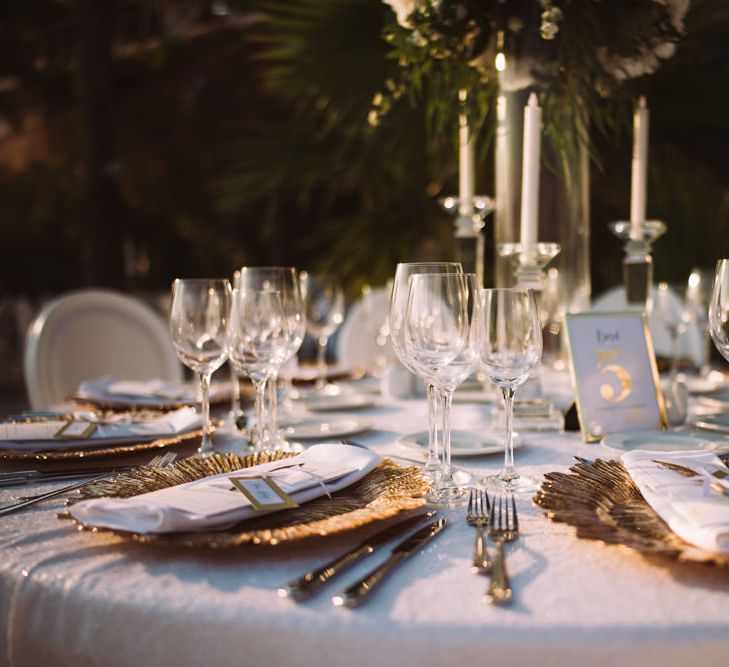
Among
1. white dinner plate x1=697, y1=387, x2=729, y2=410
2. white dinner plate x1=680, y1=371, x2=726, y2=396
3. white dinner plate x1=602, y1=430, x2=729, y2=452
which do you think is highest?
white dinner plate x1=680, y1=371, x2=726, y2=396

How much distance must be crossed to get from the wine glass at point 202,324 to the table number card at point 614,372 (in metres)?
0.57

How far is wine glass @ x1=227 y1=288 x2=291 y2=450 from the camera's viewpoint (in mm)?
1193

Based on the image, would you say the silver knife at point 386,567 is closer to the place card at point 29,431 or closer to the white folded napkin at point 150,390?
the place card at point 29,431

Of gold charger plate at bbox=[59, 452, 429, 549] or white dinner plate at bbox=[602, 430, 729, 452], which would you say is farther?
white dinner plate at bbox=[602, 430, 729, 452]

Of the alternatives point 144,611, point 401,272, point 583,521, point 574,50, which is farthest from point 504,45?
point 144,611

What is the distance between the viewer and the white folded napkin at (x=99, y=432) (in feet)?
4.07

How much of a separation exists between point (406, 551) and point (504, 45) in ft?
3.82

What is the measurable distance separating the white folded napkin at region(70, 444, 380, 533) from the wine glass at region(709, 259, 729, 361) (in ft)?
1.58

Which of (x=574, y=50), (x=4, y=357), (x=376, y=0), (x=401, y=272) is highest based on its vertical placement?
(x=376, y=0)

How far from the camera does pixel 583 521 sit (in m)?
0.85

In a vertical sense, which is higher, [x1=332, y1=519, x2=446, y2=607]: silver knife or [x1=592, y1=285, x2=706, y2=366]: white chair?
[x1=592, y1=285, x2=706, y2=366]: white chair

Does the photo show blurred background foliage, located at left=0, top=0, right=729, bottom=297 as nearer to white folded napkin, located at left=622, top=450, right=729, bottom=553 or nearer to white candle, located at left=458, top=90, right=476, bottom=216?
white candle, located at left=458, top=90, right=476, bottom=216

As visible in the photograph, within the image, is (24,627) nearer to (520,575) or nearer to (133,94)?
(520,575)

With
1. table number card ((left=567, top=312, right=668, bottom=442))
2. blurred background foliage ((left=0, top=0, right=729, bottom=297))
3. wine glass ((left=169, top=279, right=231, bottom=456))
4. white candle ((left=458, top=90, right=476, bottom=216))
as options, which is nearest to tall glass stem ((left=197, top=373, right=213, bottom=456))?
wine glass ((left=169, top=279, right=231, bottom=456))
